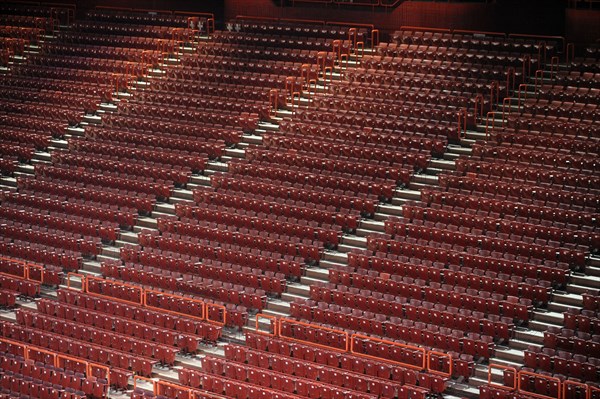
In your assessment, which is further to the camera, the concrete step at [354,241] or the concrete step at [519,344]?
the concrete step at [354,241]

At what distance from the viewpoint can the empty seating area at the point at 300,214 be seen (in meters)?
15.7

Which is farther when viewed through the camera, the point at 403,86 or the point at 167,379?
the point at 403,86

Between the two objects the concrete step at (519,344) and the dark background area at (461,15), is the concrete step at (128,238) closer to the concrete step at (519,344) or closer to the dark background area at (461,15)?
the concrete step at (519,344)

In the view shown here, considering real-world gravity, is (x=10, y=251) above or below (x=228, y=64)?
below

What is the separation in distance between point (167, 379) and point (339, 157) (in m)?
6.13

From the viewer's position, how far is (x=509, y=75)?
21.7m

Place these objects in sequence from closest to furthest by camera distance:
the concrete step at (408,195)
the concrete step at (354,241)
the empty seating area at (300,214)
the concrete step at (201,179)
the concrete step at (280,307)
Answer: the empty seating area at (300,214), the concrete step at (280,307), the concrete step at (354,241), the concrete step at (408,195), the concrete step at (201,179)

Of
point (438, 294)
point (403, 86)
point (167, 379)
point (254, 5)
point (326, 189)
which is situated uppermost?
point (254, 5)

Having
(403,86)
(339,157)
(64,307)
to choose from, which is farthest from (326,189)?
(64,307)

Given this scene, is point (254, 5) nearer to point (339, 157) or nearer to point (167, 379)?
point (339, 157)

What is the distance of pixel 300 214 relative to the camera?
19234 millimetres

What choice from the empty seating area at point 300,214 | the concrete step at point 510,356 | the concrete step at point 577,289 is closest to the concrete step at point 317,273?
the empty seating area at point 300,214

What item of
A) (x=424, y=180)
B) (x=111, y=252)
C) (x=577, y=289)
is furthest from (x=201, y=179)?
(x=577, y=289)

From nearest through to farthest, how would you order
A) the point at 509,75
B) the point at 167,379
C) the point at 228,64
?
the point at 167,379 → the point at 509,75 → the point at 228,64
